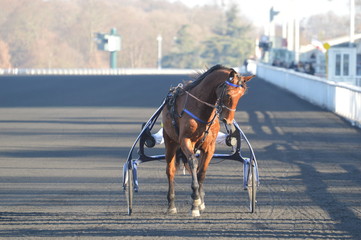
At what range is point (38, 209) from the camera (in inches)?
311

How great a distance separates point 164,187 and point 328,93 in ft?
46.2

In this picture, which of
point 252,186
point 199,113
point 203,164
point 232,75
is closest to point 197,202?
point 203,164

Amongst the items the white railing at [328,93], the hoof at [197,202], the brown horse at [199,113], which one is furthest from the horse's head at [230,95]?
the white railing at [328,93]

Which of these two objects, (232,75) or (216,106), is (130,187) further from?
(232,75)

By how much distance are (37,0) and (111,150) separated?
5735 cm

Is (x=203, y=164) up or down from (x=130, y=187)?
up

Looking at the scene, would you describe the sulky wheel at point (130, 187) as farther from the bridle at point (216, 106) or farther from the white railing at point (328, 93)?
the white railing at point (328, 93)

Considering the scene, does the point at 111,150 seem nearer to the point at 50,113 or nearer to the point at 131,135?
the point at 131,135

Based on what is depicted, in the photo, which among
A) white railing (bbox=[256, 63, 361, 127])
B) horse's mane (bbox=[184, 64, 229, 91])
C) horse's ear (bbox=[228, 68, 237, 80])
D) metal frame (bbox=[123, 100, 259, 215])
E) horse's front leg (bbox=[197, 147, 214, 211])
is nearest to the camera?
horse's ear (bbox=[228, 68, 237, 80])

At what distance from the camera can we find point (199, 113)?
736 cm

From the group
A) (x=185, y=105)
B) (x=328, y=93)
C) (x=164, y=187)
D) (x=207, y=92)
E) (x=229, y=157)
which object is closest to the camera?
(x=207, y=92)

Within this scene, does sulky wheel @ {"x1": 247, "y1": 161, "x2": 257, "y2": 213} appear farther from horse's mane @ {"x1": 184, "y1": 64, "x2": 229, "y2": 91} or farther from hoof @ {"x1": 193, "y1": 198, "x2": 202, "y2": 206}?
horse's mane @ {"x1": 184, "y1": 64, "x2": 229, "y2": 91}

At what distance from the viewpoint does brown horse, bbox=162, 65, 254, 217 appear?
704 cm

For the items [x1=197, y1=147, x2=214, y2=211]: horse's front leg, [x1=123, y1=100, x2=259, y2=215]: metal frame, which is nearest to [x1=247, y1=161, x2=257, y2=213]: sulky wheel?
[x1=123, y1=100, x2=259, y2=215]: metal frame
